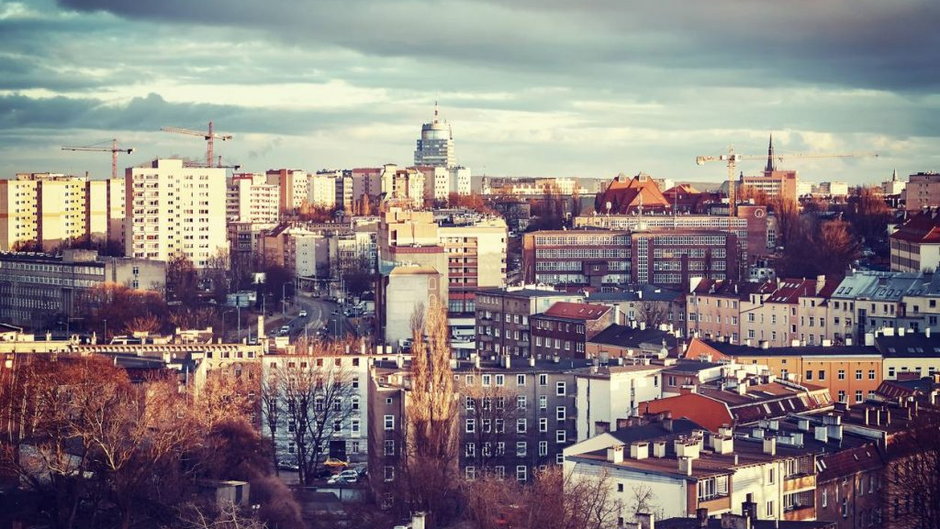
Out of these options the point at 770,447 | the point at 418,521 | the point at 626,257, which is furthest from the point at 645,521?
the point at 626,257

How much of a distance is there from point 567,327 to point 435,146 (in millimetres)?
146459

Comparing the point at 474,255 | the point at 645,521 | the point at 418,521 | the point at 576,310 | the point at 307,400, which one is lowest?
the point at 418,521

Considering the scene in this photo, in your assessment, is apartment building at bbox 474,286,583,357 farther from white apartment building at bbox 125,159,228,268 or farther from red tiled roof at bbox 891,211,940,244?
white apartment building at bbox 125,159,228,268

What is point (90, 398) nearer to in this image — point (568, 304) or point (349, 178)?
point (568, 304)

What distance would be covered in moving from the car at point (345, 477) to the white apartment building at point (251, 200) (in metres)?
81.3

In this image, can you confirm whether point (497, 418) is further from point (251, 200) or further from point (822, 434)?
point (251, 200)

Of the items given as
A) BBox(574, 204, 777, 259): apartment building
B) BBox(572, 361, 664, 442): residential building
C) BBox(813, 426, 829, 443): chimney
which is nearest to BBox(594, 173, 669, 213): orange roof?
BBox(574, 204, 777, 259): apartment building

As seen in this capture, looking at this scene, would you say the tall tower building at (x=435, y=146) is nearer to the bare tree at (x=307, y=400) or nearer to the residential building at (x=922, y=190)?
the residential building at (x=922, y=190)

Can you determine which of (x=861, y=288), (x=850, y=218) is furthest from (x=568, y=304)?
(x=850, y=218)

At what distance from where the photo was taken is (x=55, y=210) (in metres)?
100

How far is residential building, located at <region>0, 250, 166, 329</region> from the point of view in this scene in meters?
67.5

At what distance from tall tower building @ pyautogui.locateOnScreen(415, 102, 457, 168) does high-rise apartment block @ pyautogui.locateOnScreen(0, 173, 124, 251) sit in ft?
293

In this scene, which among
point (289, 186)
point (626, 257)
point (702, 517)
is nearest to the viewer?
point (702, 517)

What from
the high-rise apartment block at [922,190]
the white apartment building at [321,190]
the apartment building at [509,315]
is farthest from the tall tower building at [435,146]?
the apartment building at [509,315]
